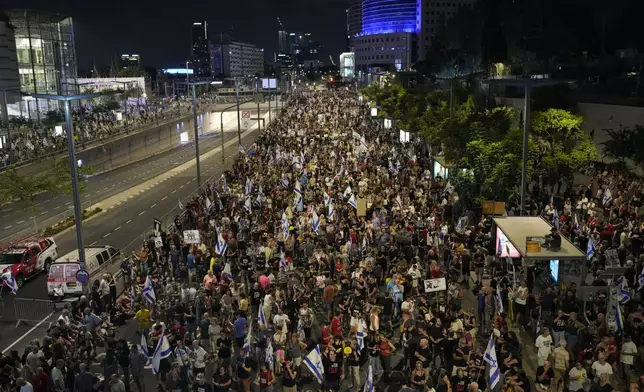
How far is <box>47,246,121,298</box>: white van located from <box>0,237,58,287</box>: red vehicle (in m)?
2.07

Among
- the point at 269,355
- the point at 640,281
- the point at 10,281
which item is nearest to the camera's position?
the point at 269,355

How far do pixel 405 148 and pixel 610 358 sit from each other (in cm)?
3828

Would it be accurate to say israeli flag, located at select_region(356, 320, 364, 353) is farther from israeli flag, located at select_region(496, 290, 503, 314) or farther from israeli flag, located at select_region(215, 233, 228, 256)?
israeli flag, located at select_region(215, 233, 228, 256)

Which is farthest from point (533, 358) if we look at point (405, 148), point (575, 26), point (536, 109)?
point (575, 26)

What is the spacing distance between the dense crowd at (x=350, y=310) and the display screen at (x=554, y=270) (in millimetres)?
320

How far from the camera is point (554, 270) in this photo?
1733 centimetres

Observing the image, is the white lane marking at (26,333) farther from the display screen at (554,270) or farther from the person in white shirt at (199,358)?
the display screen at (554,270)

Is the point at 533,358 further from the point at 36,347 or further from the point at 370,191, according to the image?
the point at 370,191

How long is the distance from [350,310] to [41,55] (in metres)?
87.0

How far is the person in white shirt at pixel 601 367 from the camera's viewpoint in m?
11.9

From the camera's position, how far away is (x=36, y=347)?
1423cm

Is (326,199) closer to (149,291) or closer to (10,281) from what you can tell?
(149,291)

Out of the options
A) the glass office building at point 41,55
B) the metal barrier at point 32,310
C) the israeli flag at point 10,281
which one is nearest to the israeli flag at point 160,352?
the metal barrier at point 32,310

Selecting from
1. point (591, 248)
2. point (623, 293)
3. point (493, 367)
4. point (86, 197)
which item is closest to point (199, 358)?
point (493, 367)
